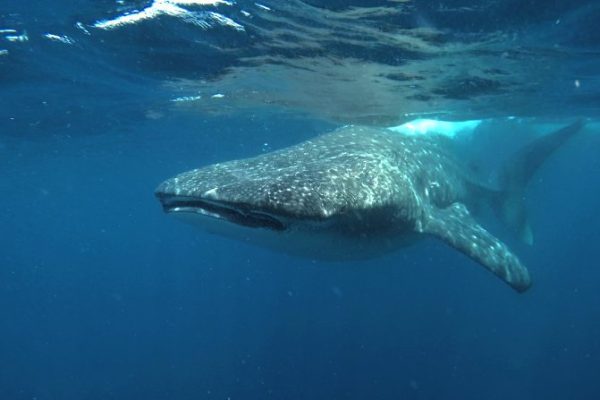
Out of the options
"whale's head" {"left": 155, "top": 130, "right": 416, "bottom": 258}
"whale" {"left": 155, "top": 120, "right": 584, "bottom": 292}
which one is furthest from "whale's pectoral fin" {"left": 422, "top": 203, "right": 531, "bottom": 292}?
"whale's head" {"left": 155, "top": 130, "right": 416, "bottom": 258}

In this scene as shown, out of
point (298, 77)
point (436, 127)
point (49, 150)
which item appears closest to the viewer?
point (298, 77)

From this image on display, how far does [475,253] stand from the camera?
662cm

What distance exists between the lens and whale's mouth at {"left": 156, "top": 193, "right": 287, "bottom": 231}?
15.0 ft

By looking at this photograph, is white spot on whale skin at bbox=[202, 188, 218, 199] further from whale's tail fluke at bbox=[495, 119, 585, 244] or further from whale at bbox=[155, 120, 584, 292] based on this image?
whale's tail fluke at bbox=[495, 119, 585, 244]

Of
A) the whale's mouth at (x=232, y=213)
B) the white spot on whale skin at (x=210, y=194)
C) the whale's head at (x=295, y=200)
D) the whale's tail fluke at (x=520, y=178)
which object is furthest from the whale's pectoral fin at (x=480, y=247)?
the whale's tail fluke at (x=520, y=178)

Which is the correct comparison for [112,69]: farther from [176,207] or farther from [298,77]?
[176,207]

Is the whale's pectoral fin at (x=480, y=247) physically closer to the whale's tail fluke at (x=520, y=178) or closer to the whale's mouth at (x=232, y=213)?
the whale's mouth at (x=232, y=213)

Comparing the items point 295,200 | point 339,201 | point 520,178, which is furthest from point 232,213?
point 520,178

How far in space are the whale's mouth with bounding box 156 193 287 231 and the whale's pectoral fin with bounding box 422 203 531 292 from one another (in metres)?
2.81

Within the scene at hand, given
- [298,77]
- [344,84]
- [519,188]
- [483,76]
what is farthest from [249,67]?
[519,188]

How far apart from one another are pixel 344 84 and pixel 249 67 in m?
3.26

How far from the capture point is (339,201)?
4961 mm

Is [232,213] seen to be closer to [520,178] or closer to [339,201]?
[339,201]

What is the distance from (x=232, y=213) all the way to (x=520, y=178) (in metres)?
11.9
